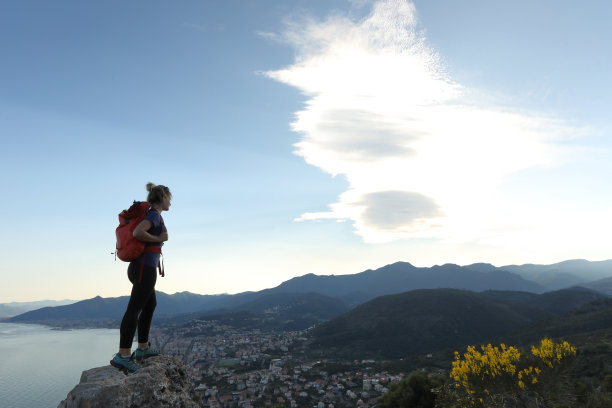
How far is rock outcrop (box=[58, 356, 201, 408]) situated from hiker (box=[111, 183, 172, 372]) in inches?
7.0

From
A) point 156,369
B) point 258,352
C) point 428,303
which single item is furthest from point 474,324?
point 156,369

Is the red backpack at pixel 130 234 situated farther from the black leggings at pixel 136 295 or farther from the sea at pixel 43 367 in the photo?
the sea at pixel 43 367

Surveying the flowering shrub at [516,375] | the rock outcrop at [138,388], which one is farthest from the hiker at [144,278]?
the flowering shrub at [516,375]

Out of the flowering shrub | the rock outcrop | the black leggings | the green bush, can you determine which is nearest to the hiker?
the black leggings

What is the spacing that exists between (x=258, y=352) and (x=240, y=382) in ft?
138

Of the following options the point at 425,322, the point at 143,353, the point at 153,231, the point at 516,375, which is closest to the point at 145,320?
the point at 143,353

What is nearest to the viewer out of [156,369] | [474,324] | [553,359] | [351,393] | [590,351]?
[156,369]

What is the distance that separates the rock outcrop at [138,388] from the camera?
11.1 feet

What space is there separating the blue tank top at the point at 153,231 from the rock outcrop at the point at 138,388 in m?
1.35

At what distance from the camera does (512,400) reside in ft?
35.0

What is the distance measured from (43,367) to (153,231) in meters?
117

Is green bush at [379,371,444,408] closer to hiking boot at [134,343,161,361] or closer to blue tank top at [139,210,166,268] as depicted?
hiking boot at [134,343,161,361]

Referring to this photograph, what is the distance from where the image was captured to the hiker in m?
4.24

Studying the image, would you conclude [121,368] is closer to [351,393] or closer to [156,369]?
[156,369]
